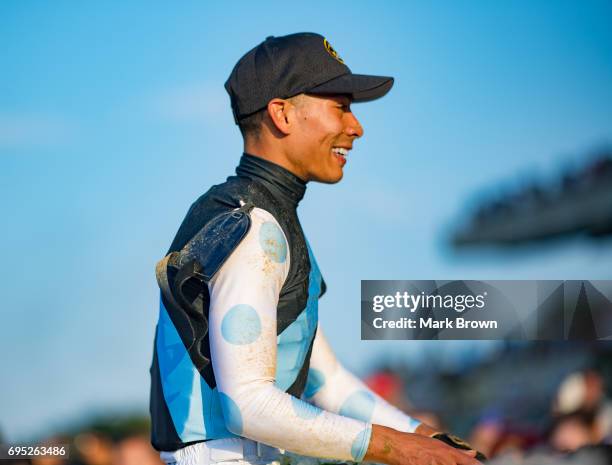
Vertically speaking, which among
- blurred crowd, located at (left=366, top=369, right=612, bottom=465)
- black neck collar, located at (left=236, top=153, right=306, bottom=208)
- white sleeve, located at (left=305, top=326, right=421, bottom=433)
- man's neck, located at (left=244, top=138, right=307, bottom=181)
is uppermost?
man's neck, located at (left=244, top=138, right=307, bottom=181)

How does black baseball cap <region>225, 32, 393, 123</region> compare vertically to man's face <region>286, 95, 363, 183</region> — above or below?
above

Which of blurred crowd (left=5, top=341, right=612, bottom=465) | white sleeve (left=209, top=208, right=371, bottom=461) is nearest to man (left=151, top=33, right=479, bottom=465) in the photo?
white sleeve (left=209, top=208, right=371, bottom=461)

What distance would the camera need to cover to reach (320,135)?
179cm

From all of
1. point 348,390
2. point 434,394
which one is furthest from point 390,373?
point 348,390

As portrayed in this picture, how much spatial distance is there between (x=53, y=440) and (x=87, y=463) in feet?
0.94

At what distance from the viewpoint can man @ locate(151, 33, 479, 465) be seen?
1.51 m

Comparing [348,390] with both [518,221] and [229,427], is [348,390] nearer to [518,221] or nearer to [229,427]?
[229,427]

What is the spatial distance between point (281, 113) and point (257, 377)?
20.1 inches

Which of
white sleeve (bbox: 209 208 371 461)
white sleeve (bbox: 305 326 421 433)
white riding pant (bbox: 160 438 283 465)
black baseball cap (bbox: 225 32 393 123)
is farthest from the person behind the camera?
white sleeve (bbox: 305 326 421 433)

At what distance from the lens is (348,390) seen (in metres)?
2.03

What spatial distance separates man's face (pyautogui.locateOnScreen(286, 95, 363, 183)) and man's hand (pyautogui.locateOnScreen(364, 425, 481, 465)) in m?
0.50

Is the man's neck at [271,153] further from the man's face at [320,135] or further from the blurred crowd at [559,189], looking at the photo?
the blurred crowd at [559,189]

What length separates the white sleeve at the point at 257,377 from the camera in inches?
58.9

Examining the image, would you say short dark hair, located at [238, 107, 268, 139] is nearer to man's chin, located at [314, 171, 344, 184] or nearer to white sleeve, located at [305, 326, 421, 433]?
man's chin, located at [314, 171, 344, 184]
